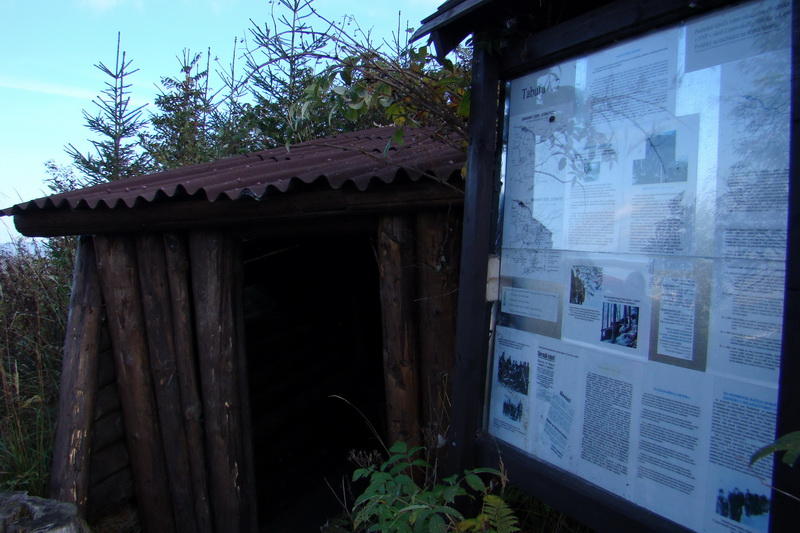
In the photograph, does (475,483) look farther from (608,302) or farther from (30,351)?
(30,351)

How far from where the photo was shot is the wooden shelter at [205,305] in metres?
2.83

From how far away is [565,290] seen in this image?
184 cm

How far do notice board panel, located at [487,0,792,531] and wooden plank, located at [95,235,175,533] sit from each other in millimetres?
2810

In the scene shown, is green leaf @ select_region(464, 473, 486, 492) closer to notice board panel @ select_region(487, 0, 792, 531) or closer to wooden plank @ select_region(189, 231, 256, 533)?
notice board panel @ select_region(487, 0, 792, 531)

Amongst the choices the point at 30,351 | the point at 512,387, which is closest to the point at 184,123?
the point at 30,351

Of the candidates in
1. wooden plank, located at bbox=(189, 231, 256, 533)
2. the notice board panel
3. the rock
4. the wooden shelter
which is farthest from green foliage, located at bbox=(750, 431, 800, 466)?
wooden plank, located at bbox=(189, 231, 256, 533)

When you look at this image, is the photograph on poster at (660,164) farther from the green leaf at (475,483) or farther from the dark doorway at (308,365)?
the dark doorway at (308,365)

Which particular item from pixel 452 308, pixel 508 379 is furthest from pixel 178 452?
pixel 508 379

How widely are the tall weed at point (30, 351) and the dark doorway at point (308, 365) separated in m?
1.69

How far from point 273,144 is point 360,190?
19.0 ft

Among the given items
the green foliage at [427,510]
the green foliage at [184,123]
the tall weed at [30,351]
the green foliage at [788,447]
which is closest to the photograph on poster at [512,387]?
the green foliage at [427,510]

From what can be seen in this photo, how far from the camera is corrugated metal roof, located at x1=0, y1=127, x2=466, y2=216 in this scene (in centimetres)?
276

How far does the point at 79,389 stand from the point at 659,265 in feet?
12.1

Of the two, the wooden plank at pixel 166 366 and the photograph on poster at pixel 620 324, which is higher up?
the photograph on poster at pixel 620 324
